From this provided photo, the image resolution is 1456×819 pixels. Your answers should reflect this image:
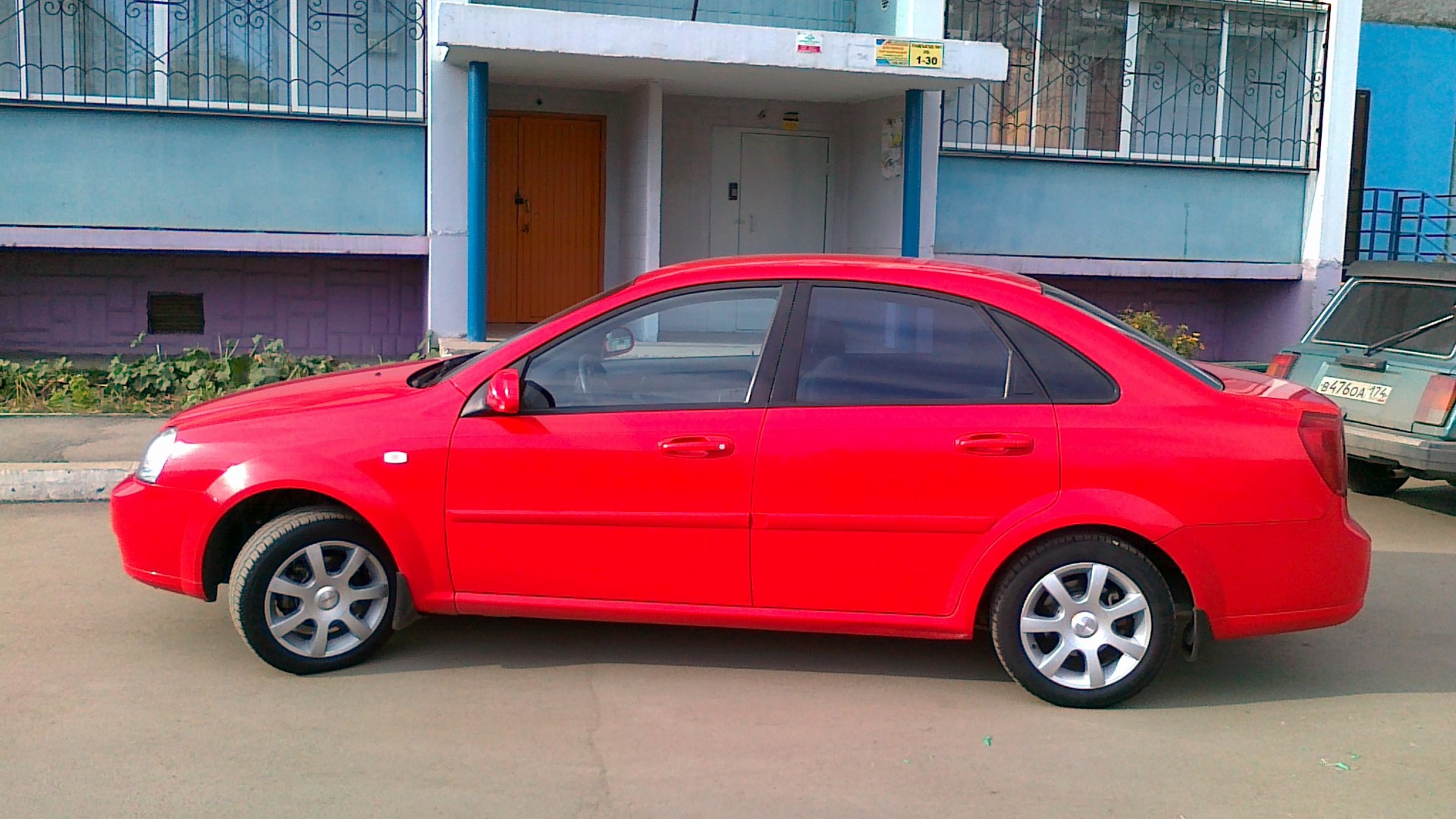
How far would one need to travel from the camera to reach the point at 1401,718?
4.77 m

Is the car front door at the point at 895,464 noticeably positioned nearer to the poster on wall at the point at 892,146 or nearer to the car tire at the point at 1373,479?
the car tire at the point at 1373,479

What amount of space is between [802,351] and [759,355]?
0.53ft

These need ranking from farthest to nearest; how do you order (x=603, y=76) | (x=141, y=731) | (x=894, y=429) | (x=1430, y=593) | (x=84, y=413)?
(x=603, y=76)
(x=84, y=413)
(x=1430, y=593)
(x=894, y=429)
(x=141, y=731)

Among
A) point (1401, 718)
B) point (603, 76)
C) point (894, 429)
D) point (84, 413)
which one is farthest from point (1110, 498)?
point (603, 76)

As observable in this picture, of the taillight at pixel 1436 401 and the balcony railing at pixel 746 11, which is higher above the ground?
the balcony railing at pixel 746 11

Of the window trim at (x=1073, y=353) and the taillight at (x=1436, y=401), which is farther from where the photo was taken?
the taillight at (x=1436, y=401)

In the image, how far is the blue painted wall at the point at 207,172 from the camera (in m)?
11.9

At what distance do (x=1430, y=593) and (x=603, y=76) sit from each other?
901cm

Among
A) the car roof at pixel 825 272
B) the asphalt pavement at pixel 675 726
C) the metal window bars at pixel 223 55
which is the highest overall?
the metal window bars at pixel 223 55

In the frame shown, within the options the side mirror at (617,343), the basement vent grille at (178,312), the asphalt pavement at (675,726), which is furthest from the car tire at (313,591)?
the basement vent grille at (178,312)

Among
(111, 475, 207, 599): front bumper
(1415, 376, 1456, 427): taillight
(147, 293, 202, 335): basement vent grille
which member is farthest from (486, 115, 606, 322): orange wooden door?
(111, 475, 207, 599): front bumper

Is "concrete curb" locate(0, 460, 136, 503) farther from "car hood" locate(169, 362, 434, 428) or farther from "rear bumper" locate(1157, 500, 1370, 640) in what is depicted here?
"rear bumper" locate(1157, 500, 1370, 640)

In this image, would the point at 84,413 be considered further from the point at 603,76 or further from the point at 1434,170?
the point at 1434,170

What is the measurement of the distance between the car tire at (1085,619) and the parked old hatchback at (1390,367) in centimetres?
388
